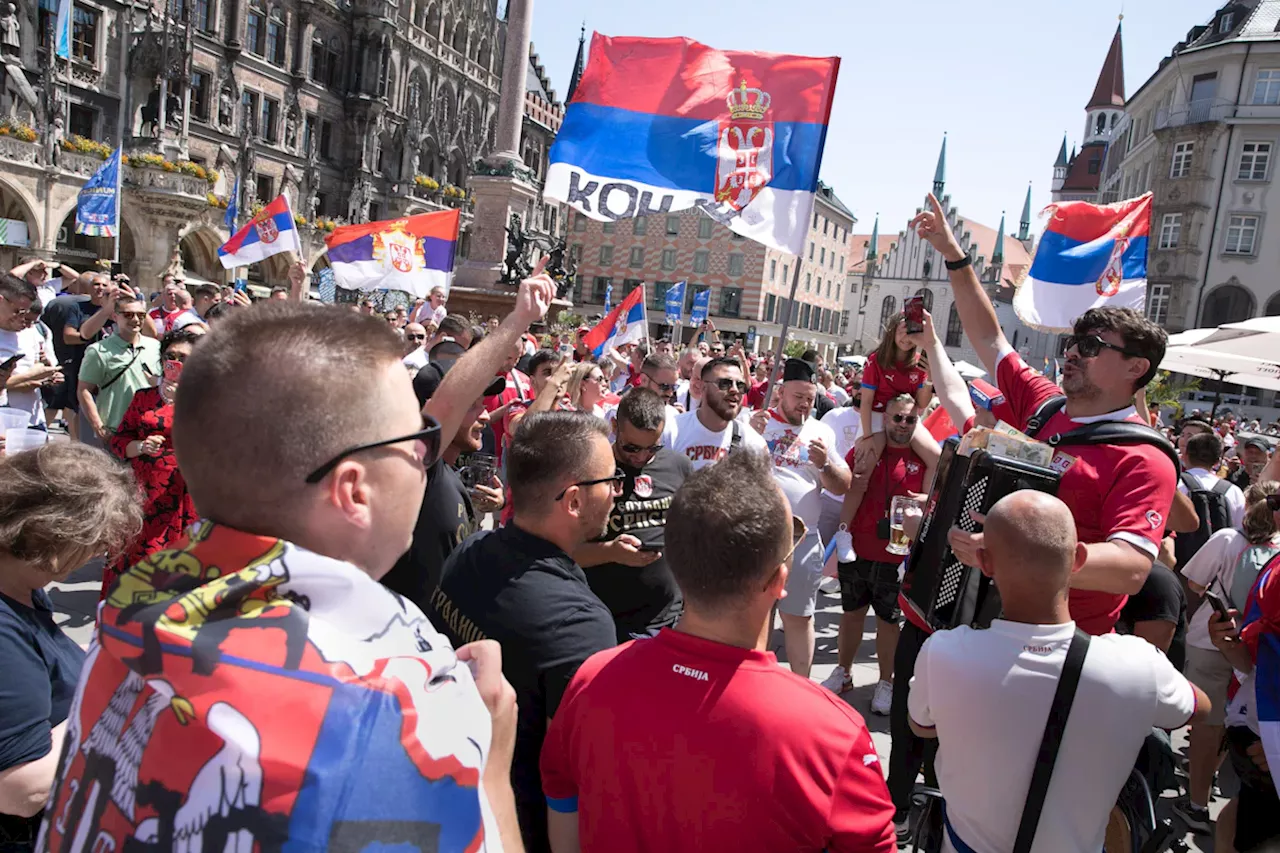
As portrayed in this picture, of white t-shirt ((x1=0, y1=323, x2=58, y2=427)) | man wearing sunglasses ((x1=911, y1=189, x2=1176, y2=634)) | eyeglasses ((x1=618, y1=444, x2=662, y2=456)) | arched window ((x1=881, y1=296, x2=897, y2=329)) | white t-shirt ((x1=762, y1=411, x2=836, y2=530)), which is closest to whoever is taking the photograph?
man wearing sunglasses ((x1=911, y1=189, x2=1176, y2=634))

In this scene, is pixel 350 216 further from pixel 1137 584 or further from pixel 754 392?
pixel 1137 584

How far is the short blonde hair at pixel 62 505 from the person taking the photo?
2.25m

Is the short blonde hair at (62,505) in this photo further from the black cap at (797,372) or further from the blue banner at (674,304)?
the blue banner at (674,304)

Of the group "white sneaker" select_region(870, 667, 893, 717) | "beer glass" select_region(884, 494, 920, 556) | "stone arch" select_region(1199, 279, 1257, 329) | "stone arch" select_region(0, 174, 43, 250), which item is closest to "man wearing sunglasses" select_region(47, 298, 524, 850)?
"beer glass" select_region(884, 494, 920, 556)

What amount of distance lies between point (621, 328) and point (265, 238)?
541cm

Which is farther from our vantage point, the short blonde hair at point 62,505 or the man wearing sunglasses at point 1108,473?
the man wearing sunglasses at point 1108,473

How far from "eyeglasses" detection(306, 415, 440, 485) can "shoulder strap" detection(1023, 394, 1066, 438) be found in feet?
9.69

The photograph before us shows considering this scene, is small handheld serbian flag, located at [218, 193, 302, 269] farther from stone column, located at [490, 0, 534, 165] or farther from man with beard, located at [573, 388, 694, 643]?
man with beard, located at [573, 388, 694, 643]

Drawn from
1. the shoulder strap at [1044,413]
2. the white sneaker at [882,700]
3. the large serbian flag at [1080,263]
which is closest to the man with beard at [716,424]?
the white sneaker at [882,700]

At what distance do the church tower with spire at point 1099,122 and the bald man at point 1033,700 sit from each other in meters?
86.0

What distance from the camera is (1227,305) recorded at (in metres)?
44.2

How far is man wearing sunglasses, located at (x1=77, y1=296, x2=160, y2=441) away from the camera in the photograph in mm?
6613

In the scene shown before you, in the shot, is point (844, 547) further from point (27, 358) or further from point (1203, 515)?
point (27, 358)

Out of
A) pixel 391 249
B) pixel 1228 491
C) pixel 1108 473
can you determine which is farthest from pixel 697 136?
pixel 391 249
